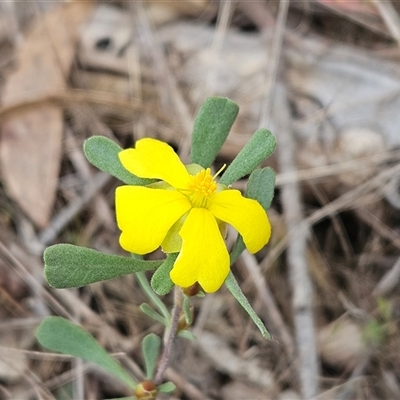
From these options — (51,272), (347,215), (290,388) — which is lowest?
(290,388)

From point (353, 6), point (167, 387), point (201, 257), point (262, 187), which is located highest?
point (353, 6)

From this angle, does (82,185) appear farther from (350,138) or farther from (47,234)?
(350,138)

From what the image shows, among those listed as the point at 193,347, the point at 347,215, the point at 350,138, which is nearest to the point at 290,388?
the point at 193,347

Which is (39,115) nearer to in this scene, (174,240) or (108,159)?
(108,159)

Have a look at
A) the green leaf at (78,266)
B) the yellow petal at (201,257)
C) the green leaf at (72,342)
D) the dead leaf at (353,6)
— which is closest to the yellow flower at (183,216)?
the yellow petal at (201,257)

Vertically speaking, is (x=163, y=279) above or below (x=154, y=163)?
below

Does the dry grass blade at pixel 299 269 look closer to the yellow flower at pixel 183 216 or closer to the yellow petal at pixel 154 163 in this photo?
the yellow flower at pixel 183 216

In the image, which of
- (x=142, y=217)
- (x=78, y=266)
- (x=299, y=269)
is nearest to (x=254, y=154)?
(x=142, y=217)
